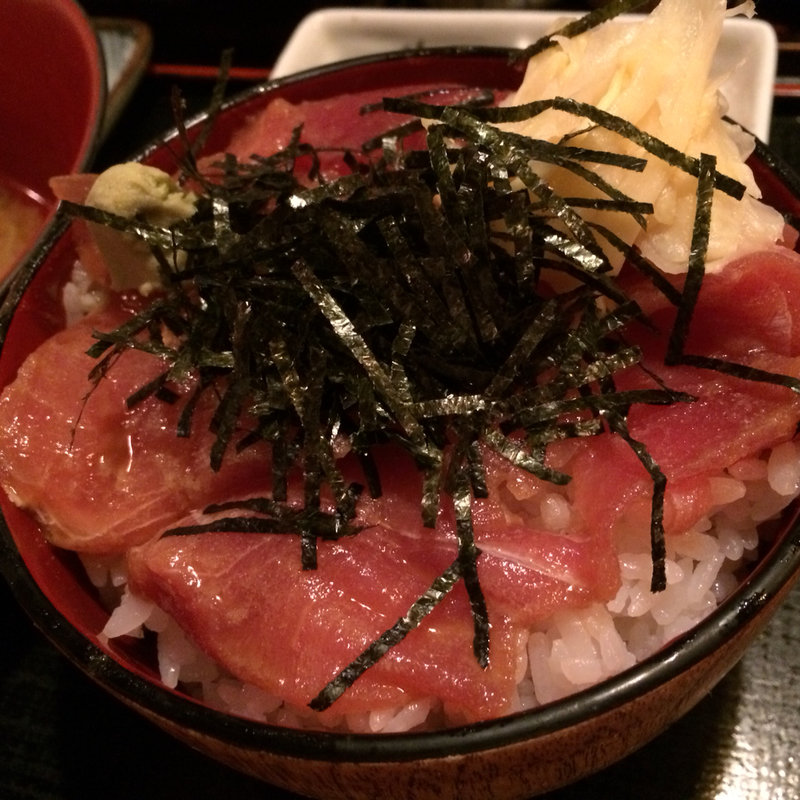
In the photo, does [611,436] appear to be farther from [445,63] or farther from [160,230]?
[445,63]

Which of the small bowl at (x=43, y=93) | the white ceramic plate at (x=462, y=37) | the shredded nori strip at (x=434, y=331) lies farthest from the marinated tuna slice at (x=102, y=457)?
the white ceramic plate at (x=462, y=37)

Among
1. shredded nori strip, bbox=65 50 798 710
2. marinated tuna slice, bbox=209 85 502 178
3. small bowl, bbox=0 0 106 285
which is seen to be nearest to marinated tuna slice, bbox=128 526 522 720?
shredded nori strip, bbox=65 50 798 710

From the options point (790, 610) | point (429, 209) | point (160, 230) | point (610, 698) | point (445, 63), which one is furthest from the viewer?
point (445, 63)

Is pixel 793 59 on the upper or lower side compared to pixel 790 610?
upper

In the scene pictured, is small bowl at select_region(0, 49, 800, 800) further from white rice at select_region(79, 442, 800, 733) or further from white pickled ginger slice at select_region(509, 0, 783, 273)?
white pickled ginger slice at select_region(509, 0, 783, 273)

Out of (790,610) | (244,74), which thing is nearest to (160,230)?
(790,610)

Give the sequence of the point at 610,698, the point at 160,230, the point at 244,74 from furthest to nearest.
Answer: the point at 244,74 → the point at 160,230 → the point at 610,698
